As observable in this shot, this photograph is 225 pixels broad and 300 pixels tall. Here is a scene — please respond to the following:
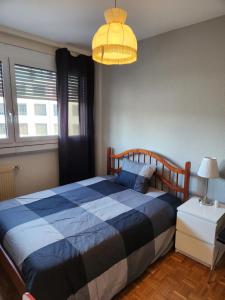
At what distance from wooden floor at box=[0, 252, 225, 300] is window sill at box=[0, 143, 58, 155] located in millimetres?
1350

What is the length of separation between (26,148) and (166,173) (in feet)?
6.24

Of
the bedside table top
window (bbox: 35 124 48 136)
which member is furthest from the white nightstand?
window (bbox: 35 124 48 136)

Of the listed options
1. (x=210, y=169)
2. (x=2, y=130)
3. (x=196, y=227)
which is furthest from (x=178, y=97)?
(x=2, y=130)

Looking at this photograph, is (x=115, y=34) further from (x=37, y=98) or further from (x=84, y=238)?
(x=37, y=98)

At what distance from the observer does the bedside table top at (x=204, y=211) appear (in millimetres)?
1879

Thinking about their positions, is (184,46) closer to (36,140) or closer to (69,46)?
(69,46)

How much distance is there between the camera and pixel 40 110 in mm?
2852

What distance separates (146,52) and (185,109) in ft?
3.16

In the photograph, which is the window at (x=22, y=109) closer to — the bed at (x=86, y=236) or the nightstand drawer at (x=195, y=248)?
the bed at (x=86, y=236)

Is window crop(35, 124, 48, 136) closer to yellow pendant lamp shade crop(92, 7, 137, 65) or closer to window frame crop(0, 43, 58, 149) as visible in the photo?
window frame crop(0, 43, 58, 149)

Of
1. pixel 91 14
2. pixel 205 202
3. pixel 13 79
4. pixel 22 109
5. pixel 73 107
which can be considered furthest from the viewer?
pixel 73 107

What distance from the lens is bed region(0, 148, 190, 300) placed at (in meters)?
1.34

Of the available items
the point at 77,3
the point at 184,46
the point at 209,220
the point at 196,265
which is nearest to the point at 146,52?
the point at 184,46

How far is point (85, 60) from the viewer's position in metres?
3.12
